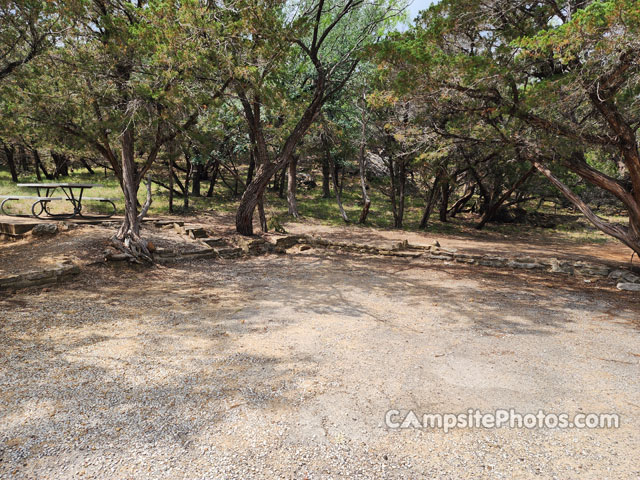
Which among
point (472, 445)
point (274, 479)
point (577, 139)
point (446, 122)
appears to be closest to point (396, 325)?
point (472, 445)

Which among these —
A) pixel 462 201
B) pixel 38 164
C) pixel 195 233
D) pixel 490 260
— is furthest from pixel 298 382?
pixel 38 164

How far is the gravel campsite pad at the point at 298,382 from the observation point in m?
2.20

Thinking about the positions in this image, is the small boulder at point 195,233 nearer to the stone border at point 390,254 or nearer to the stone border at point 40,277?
the stone border at point 390,254

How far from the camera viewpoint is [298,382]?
3.11 meters

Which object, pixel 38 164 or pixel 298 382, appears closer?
pixel 298 382

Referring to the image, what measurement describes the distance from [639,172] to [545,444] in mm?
7100

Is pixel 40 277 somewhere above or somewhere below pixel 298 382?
above

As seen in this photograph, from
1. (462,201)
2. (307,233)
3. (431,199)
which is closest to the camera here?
(307,233)

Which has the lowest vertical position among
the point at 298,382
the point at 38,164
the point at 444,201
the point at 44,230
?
the point at 298,382

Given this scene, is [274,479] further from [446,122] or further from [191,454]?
[446,122]

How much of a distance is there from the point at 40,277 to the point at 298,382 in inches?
192

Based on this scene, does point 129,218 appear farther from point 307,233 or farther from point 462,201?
point 462,201

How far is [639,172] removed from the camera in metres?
6.93

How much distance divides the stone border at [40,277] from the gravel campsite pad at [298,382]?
250 mm
